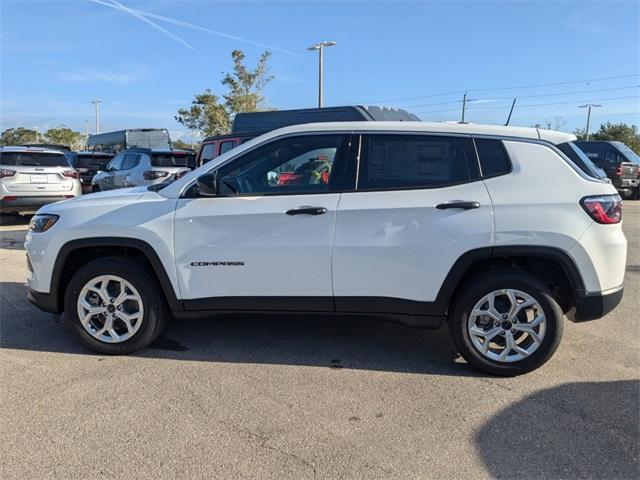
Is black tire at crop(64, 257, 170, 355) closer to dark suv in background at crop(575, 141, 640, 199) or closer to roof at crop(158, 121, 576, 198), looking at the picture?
roof at crop(158, 121, 576, 198)

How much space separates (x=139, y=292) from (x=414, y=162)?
229 centimetres

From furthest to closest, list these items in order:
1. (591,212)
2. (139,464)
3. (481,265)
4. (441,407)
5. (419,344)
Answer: (419,344) → (481,265) → (591,212) → (441,407) → (139,464)

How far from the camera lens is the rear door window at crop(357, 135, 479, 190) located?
3729 mm

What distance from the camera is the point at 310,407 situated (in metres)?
3.30

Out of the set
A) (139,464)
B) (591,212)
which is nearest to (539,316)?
(591,212)

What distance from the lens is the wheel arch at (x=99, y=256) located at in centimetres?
395

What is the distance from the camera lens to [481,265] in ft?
12.4

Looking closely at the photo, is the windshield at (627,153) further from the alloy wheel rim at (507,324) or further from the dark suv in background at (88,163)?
the dark suv in background at (88,163)

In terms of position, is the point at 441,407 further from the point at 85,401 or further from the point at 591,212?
the point at 85,401

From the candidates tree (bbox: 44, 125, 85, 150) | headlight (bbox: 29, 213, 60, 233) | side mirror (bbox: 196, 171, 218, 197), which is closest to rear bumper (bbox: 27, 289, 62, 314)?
headlight (bbox: 29, 213, 60, 233)

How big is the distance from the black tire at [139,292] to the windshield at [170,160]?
8591 mm

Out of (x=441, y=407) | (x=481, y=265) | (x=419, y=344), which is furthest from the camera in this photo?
(x=419, y=344)

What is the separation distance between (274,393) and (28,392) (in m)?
1.65

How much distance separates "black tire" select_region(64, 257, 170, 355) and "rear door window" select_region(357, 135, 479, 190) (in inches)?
70.1
